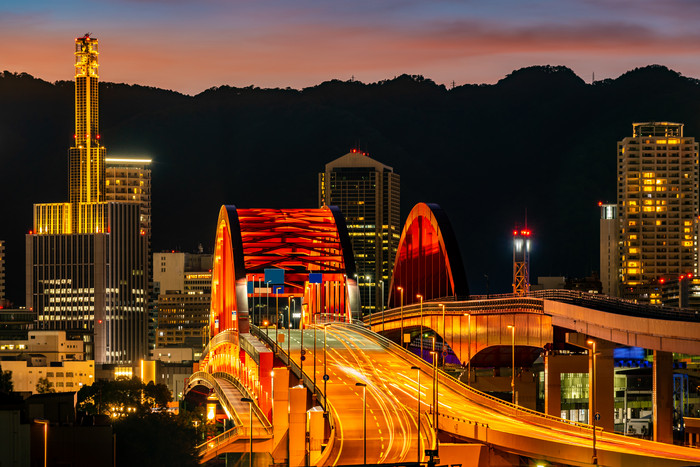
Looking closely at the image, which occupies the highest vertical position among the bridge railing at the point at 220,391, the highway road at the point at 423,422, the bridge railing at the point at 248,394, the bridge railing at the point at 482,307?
the bridge railing at the point at 482,307

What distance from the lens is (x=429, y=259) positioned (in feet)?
566

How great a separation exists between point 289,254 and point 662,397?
74729mm

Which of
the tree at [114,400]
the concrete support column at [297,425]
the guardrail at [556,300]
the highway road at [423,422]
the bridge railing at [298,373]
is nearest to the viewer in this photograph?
the highway road at [423,422]

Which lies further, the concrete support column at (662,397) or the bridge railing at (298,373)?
the bridge railing at (298,373)

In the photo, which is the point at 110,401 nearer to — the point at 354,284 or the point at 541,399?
the point at 354,284

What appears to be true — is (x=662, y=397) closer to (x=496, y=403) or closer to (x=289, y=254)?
(x=496, y=403)

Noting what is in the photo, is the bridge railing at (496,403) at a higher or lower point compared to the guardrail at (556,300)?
lower

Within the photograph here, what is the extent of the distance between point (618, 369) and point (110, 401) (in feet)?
213

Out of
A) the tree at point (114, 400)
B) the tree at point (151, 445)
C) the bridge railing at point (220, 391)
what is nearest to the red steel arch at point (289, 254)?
the bridge railing at point (220, 391)

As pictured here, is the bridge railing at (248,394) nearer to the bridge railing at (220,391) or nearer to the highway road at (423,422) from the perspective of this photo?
the bridge railing at (220,391)

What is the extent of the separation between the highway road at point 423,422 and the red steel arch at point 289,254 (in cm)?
3194

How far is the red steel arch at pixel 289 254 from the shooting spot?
166 metres

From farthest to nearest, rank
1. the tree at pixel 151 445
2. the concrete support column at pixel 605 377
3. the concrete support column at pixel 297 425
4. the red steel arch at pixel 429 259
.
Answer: the red steel arch at pixel 429 259 → the concrete support column at pixel 605 377 → the concrete support column at pixel 297 425 → the tree at pixel 151 445

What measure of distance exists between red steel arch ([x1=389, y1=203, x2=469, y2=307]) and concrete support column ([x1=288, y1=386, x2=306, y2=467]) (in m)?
52.0
